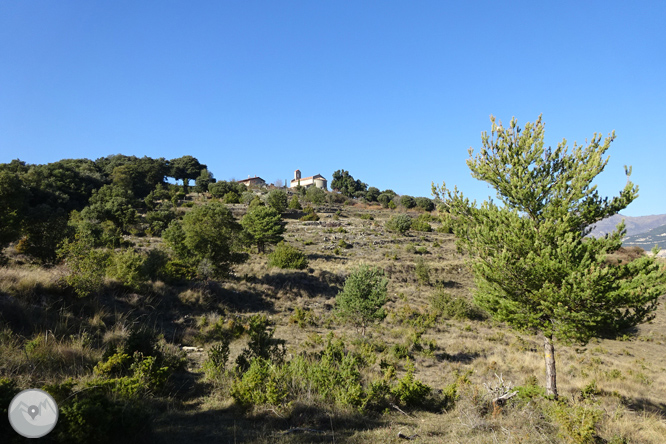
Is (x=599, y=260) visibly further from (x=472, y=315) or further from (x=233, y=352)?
(x=472, y=315)

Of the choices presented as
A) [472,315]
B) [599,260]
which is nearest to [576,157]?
[599,260]

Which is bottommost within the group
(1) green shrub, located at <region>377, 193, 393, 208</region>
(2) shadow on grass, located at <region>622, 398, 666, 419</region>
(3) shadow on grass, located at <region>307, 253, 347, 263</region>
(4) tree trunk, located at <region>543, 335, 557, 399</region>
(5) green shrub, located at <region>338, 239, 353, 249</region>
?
(2) shadow on grass, located at <region>622, 398, 666, 419</region>

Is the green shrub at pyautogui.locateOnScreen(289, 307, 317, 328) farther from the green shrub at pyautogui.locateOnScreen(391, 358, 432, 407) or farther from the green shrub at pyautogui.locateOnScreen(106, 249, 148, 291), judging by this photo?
the green shrub at pyautogui.locateOnScreen(391, 358, 432, 407)

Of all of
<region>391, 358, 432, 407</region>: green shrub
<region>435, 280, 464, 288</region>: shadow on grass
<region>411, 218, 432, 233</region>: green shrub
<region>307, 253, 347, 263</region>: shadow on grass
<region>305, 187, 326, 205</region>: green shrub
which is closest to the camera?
<region>391, 358, 432, 407</region>: green shrub

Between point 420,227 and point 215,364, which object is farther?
point 420,227

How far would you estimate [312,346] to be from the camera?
13477 millimetres

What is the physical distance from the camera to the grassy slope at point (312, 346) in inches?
226

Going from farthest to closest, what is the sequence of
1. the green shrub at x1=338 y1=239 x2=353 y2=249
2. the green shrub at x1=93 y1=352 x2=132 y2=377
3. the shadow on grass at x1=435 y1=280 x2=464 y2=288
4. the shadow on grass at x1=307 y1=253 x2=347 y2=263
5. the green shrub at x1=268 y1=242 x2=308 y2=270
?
the green shrub at x1=338 y1=239 x2=353 y2=249 → the shadow on grass at x1=307 y1=253 x2=347 y2=263 → the shadow on grass at x1=435 y1=280 x2=464 y2=288 → the green shrub at x1=268 y1=242 x2=308 y2=270 → the green shrub at x1=93 y1=352 x2=132 y2=377

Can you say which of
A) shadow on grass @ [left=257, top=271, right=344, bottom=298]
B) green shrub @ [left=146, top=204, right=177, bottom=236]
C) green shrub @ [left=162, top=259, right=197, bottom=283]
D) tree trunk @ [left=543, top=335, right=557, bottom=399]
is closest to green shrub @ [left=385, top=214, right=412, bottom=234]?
shadow on grass @ [left=257, top=271, right=344, bottom=298]

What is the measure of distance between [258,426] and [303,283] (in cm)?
2053

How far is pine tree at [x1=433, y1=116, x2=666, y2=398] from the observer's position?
7.21 metres

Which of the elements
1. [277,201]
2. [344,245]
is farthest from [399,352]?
[277,201]

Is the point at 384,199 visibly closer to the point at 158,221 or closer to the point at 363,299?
the point at 158,221

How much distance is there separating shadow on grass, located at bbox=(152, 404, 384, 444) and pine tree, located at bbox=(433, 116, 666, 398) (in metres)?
4.85
